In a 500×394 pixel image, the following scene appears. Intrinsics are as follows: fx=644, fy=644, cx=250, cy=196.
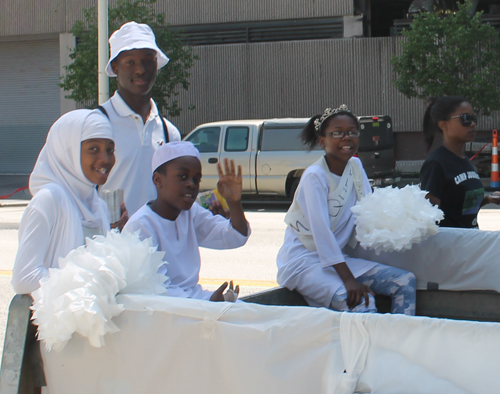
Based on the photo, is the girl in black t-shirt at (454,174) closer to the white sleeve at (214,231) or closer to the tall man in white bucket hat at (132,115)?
the white sleeve at (214,231)

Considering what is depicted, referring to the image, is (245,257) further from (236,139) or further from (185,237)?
(185,237)

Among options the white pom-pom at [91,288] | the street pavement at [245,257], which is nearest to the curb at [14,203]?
the street pavement at [245,257]

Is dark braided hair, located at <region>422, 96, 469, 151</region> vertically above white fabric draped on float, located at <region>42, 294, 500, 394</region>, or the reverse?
dark braided hair, located at <region>422, 96, 469, 151</region>

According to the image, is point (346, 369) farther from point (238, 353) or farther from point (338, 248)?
point (338, 248)

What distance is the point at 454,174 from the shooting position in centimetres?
409

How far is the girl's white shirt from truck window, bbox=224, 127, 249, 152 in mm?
10560

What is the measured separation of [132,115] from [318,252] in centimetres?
129

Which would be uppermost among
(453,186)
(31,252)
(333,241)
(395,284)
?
(453,186)

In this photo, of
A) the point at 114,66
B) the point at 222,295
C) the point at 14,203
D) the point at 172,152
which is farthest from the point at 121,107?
the point at 14,203

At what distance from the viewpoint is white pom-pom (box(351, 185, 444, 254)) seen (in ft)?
11.3

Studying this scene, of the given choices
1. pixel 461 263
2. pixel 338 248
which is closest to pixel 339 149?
pixel 338 248

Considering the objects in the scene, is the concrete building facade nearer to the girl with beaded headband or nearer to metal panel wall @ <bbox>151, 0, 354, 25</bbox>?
metal panel wall @ <bbox>151, 0, 354, 25</bbox>

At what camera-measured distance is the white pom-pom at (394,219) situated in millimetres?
3447

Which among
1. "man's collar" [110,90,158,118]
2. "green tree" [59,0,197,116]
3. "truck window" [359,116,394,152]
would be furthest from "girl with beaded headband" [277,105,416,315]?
"green tree" [59,0,197,116]
